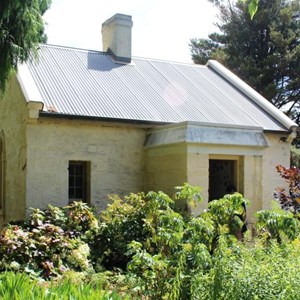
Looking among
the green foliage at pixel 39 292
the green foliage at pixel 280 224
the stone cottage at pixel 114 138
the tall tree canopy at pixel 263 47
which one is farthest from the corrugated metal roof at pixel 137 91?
the tall tree canopy at pixel 263 47

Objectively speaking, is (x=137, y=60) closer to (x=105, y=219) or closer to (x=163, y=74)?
(x=163, y=74)

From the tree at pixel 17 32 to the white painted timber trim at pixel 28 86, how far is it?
283cm

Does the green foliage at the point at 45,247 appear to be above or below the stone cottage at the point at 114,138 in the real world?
below

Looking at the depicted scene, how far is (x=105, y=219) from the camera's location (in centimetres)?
1105

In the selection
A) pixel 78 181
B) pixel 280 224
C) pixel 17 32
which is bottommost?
pixel 280 224

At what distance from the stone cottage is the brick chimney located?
119cm

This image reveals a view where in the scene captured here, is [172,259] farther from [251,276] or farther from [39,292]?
[39,292]

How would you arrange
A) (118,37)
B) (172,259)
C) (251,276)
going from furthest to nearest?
1. (118,37)
2. (172,259)
3. (251,276)

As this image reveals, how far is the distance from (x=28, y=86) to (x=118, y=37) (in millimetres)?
6122

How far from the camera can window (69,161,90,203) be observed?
13766 millimetres

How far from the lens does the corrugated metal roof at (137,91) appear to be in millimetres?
13750

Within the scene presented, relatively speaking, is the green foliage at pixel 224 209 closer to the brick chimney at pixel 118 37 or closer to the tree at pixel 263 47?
the brick chimney at pixel 118 37

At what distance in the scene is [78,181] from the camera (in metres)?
13.9

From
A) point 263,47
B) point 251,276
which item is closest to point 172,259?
point 251,276
